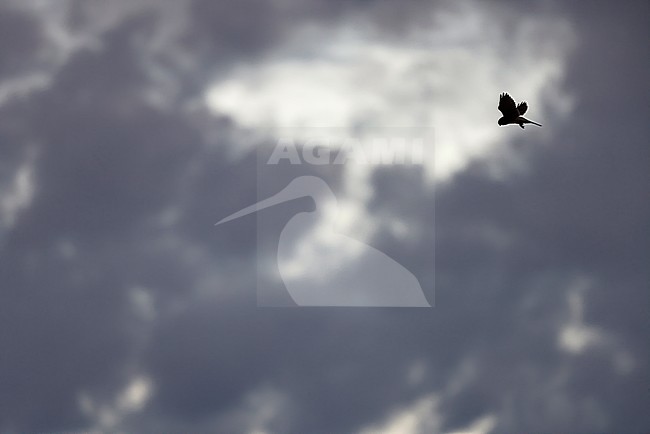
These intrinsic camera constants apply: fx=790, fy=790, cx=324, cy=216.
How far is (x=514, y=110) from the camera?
70.2m

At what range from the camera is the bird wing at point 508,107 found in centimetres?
6962

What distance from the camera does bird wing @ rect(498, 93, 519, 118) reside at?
69.6m

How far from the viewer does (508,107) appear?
6969 centimetres
